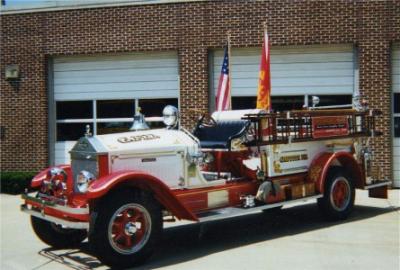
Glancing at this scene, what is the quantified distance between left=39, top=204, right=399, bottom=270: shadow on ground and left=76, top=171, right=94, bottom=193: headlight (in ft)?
2.66

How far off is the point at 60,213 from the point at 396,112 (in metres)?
9.23

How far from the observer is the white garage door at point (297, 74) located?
42.5 ft

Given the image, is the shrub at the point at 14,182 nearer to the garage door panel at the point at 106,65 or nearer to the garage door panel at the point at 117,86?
the garage door panel at the point at 117,86

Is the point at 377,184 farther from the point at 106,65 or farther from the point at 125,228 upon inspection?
the point at 106,65

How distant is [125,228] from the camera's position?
6062 mm

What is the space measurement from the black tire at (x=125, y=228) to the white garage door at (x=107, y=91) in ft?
25.1

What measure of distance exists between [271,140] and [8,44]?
9452 mm

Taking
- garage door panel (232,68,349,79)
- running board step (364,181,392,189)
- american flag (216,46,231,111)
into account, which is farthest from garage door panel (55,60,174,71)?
running board step (364,181,392,189)

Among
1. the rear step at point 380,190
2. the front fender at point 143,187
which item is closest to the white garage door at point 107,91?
the rear step at point 380,190

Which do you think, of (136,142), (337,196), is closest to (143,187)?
(136,142)

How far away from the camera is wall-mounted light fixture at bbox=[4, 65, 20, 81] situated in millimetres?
14453

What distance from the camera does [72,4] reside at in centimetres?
1408

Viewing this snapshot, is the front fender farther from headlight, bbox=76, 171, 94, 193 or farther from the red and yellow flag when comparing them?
the red and yellow flag

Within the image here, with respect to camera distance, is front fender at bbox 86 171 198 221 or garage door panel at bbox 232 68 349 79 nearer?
front fender at bbox 86 171 198 221
